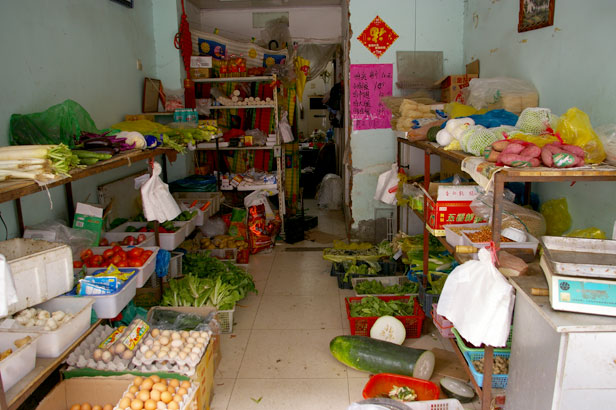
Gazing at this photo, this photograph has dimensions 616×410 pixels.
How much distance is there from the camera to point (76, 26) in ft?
14.0

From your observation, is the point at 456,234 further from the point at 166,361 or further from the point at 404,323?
the point at 166,361

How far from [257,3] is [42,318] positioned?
6410 millimetres

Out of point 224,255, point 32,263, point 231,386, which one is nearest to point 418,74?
point 224,255

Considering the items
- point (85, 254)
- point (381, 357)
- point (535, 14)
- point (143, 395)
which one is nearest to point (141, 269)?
point (85, 254)

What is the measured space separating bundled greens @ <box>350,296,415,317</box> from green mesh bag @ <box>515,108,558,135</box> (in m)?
1.87

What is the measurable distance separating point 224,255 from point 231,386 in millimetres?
2619

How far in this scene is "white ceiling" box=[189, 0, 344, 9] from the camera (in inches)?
291

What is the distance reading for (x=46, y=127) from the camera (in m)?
3.32

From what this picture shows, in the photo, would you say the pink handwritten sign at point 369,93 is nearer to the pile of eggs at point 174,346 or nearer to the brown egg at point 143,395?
the pile of eggs at point 174,346

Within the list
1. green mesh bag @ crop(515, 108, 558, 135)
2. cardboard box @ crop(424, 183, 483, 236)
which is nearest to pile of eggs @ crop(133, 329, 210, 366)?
cardboard box @ crop(424, 183, 483, 236)

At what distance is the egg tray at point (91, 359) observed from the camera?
2.63 meters

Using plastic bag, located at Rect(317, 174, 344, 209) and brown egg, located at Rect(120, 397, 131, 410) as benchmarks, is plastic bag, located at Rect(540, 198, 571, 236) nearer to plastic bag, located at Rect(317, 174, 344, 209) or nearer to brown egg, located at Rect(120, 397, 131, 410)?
brown egg, located at Rect(120, 397, 131, 410)

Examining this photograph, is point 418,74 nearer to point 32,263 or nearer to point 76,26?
point 76,26

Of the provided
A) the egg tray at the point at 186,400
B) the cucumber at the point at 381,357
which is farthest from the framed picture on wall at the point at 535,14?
the egg tray at the point at 186,400
